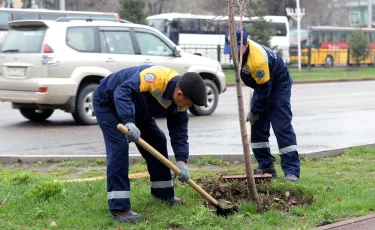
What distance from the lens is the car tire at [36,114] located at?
13.6 meters

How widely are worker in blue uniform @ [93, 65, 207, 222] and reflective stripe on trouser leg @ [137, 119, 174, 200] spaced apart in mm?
106

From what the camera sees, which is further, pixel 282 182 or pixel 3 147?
pixel 3 147

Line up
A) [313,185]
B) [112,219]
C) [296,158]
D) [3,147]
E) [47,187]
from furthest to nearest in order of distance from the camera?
[3,147]
[296,158]
[313,185]
[47,187]
[112,219]

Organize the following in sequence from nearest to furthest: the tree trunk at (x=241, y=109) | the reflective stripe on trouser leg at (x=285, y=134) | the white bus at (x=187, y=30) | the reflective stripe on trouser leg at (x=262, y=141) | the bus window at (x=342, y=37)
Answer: the tree trunk at (x=241, y=109) → the reflective stripe on trouser leg at (x=285, y=134) → the reflective stripe on trouser leg at (x=262, y=141) → the white bus at (x=187, y=30) → the bus window at (x=342, y=37)

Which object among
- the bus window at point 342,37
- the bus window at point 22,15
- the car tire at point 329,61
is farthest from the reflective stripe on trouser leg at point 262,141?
the bus window at point 342,37

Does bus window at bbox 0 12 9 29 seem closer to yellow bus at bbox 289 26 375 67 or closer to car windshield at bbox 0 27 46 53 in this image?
yellow bus at bbox 289 26 375 67

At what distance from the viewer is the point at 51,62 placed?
40.3 ft

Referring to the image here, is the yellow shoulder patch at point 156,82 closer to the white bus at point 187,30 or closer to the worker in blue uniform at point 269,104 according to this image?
the worker in blue uniform at point 269,104

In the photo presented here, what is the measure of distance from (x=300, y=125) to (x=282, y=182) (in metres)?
6.18

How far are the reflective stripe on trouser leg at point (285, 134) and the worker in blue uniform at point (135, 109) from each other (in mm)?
1762

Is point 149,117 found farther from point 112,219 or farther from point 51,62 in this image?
point 51,62

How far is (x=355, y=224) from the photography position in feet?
18.4

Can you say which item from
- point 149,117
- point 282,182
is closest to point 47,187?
point 149,117

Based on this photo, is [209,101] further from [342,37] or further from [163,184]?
[342,37]
